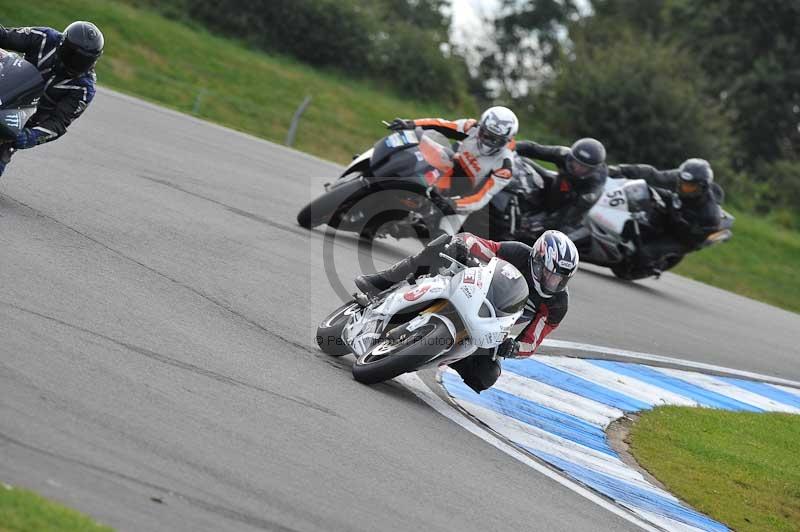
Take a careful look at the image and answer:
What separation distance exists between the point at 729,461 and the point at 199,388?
4.47 metres

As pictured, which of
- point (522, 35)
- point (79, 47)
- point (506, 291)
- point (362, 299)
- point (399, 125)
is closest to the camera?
point (506, 291)

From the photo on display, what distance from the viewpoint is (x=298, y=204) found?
14180 mm

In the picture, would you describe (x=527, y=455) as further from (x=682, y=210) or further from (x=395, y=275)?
(x=682, y=210)

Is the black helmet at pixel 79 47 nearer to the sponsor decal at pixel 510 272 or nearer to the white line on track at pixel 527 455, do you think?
the white line on track at pixel 527 455

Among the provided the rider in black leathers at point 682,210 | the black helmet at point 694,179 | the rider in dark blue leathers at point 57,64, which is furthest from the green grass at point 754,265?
the rider in dark blue leathers at point 57,64

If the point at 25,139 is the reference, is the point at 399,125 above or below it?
above

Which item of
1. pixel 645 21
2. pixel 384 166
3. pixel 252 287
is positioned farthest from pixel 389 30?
pixel 252 287

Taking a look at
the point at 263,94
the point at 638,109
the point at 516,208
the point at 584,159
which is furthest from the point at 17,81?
the point at 638,109

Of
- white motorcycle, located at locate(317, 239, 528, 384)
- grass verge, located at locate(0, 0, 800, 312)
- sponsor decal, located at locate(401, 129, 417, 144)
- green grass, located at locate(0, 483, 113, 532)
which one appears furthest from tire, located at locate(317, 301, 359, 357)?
grass verge, located at locate(0, 0, 800, 312)

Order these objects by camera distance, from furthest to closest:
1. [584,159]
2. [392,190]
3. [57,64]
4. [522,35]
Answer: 1. [522,35]
2. [584,159]
3. [392,190]
4. [57,64]

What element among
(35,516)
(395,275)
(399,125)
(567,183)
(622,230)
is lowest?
(622,230)

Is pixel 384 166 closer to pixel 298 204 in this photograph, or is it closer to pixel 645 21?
pixel 298 204

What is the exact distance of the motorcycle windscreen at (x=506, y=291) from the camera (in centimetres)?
767

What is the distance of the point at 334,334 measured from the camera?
819 cm
